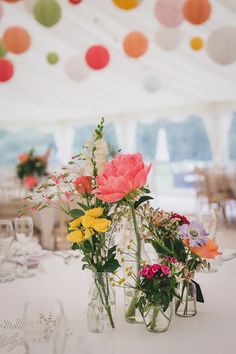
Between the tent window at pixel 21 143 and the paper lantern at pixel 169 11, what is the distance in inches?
394

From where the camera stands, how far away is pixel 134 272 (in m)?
1.23

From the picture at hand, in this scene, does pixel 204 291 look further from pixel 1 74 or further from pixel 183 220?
pixel 1 74

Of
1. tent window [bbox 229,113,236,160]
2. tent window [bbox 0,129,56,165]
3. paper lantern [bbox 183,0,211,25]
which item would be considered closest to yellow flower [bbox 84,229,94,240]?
paper lantern [bbox 183,0,211,25]

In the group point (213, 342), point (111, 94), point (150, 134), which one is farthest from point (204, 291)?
point (150, 134)

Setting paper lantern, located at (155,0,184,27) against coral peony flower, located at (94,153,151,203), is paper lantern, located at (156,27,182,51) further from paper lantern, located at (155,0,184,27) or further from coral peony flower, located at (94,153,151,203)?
coral peony flower, located at (94,153,151,203)

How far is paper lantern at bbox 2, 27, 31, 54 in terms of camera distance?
437 cm

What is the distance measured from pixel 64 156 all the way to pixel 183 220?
12.7m

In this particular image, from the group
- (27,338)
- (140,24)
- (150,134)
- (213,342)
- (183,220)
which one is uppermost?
(140,24)

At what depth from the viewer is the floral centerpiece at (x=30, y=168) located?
16.2 feet

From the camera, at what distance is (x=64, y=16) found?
518 cm

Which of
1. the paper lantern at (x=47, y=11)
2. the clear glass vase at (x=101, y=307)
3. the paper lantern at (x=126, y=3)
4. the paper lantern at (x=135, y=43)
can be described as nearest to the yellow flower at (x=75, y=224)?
the clear glass vase at (x=101, y=307)

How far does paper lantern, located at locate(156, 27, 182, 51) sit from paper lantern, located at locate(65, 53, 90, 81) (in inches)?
50.3

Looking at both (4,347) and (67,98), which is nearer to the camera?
(4,347)

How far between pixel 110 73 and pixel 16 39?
11.1ft
